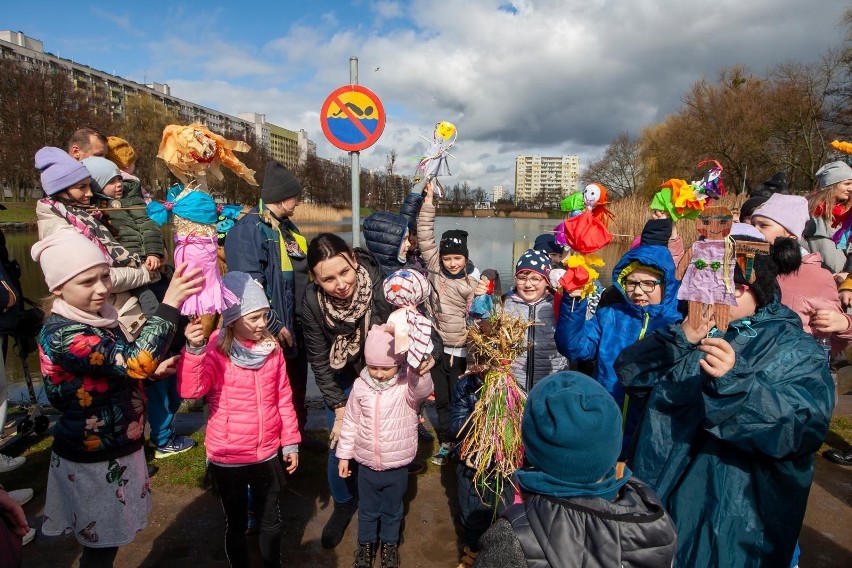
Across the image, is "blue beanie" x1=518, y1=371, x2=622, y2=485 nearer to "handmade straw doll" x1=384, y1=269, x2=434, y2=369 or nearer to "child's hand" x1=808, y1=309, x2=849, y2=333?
"handmade straw doll" x1=384, y1=269, x2=434, y2=369

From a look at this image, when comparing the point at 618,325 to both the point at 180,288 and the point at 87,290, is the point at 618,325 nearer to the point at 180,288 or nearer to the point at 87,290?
the point at 180,288

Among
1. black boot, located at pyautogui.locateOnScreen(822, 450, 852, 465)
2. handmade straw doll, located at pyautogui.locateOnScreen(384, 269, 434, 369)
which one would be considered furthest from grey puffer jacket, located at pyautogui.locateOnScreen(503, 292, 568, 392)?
black boot, located at pyautogui.locateOnScreen(822, 450, 852, 465)

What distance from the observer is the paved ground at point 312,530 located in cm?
271

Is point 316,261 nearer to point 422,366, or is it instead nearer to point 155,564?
point 422,366

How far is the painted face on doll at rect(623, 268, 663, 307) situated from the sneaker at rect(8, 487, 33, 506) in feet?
13.6

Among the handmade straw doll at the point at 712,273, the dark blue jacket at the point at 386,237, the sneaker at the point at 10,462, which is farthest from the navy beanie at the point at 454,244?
the sneaker at the point at 10,462

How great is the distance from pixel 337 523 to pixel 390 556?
1.53 feet

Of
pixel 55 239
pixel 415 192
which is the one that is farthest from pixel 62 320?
pixel 415 192

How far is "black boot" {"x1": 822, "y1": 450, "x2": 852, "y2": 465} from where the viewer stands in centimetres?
375

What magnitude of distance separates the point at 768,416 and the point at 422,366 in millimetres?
1433

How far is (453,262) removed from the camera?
362 cm

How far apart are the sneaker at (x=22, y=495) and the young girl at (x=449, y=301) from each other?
9.38 ft

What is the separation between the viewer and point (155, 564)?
264 cm

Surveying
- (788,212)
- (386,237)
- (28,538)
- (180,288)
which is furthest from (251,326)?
(788,212)
